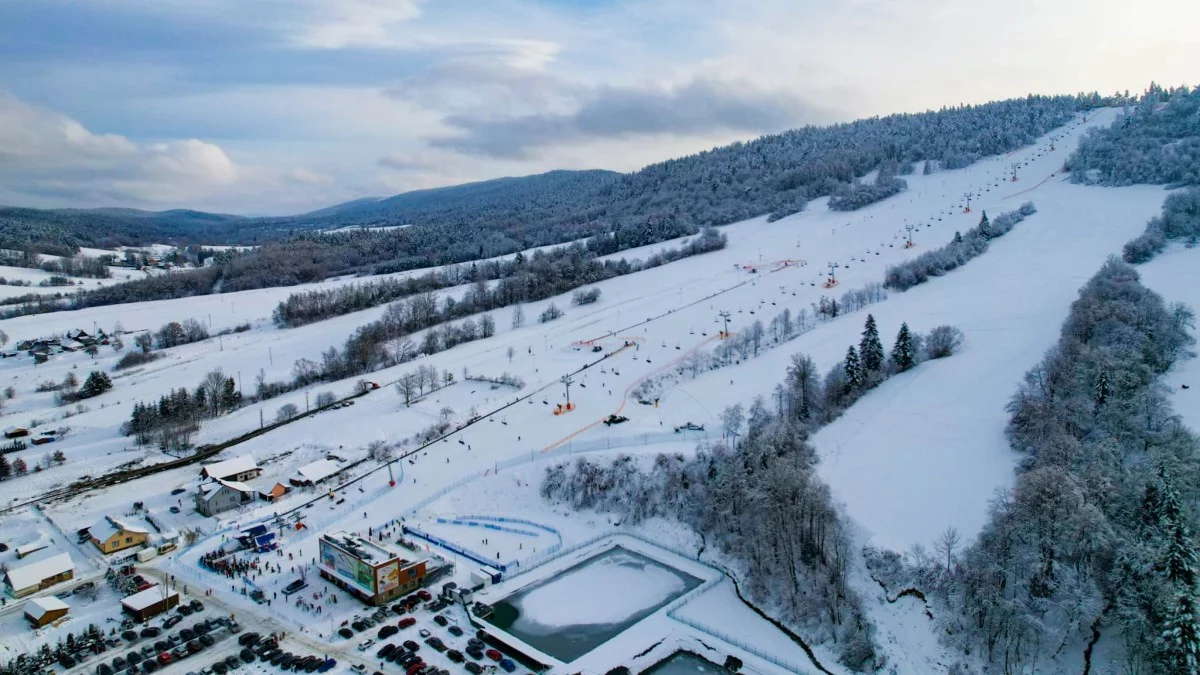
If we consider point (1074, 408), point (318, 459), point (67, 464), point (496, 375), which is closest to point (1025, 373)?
point (1074, 408)

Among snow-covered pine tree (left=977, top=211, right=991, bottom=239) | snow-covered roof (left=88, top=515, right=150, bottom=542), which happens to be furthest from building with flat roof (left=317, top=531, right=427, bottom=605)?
snow-covered pine tree (left=977, top=211, right=991, bottom=239)

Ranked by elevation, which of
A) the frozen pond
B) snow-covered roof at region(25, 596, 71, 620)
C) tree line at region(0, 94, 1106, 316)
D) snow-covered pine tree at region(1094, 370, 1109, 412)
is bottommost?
the frozen pond

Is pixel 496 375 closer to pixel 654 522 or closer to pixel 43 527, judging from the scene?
pixel 654 522

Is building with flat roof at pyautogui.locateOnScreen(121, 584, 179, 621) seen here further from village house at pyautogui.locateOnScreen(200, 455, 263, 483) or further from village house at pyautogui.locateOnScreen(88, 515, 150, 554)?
village house at pyautogui.locateOnScreen(200, 455, 263, 483)

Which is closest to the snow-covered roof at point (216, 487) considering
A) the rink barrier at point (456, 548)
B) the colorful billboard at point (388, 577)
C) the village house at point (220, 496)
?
the village house at point (220, 496)

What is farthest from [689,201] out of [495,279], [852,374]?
[852,374]

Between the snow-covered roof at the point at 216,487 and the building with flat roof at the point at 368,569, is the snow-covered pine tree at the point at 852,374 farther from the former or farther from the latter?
the snow-covered roof at the point at 216,487

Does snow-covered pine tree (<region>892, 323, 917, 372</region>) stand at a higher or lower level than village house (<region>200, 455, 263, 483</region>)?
higher
